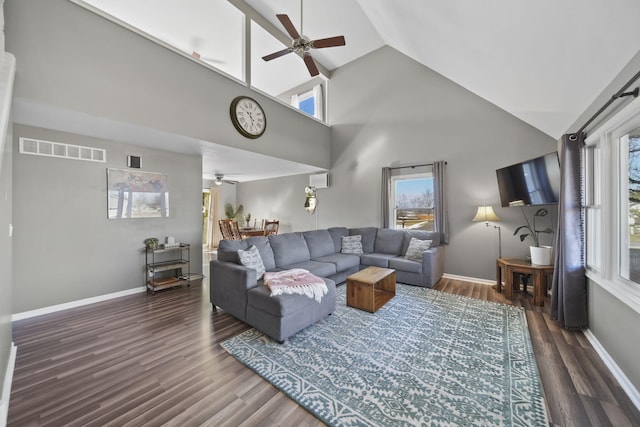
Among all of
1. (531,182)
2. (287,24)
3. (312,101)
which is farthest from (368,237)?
(312,101)

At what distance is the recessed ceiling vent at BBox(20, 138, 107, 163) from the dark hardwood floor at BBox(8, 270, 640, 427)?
2.04 meters

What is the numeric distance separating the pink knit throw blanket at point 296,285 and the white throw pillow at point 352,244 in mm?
2042

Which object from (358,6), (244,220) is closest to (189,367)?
(358,6)

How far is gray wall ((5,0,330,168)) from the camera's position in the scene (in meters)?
2.34

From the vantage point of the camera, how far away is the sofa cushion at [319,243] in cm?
439

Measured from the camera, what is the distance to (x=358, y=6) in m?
4.38

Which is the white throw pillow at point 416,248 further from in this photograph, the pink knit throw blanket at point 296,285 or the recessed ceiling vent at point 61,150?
the recessed ceiling vent at point 61,150

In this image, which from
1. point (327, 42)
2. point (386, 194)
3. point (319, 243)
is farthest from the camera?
point (386, 194)

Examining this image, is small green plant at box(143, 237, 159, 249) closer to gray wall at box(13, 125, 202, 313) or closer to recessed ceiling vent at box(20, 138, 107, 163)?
gray wall at box(13, 125, 202, 313)

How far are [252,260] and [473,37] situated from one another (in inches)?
138

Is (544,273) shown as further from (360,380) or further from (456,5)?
(456,5)

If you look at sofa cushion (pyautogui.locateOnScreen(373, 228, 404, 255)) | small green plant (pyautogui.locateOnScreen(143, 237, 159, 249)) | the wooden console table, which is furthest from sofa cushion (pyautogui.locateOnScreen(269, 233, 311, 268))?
the wooden console table

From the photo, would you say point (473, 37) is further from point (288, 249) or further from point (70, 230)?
point (70, 230)

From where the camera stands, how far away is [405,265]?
13.7 feet
